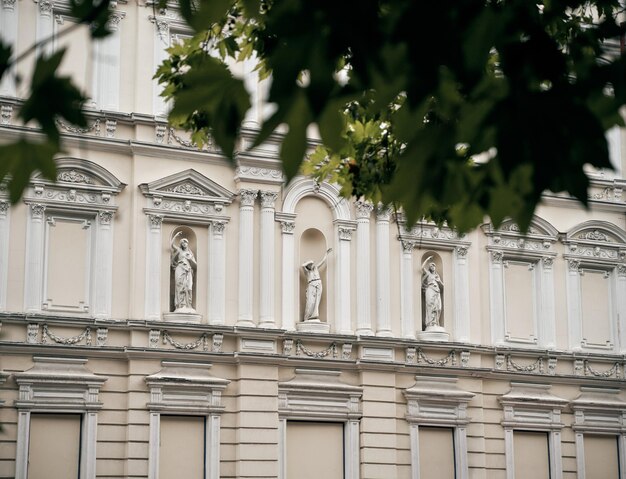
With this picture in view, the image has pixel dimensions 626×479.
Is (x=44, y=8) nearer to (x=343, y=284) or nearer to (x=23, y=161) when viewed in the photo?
(x=343, y=284)

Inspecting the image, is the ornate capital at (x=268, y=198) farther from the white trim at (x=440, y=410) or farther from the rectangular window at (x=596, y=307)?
the rectangular window at (x=596, y=307)

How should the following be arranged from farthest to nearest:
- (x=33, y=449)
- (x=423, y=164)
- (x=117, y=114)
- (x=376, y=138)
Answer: (x=117, y=114) < (x=33, y=449) < (x=376, y=138) < (x=423, y=164)

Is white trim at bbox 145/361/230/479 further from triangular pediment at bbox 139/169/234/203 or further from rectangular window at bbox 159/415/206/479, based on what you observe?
triangular pediment at bbox 139/169/234/203

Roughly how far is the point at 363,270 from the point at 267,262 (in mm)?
1939

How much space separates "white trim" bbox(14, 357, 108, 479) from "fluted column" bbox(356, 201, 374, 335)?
16.0ft

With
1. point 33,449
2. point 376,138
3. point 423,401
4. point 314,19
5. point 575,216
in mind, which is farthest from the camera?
point 575,216

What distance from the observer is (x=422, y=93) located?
2914mm

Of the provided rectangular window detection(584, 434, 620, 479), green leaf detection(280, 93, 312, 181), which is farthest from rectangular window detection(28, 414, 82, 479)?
green leaf detection(280, 93, 312, 181)

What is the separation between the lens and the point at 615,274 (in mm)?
24703

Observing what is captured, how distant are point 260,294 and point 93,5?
1750 centimetres

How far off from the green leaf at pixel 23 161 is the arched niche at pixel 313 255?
18.3 m

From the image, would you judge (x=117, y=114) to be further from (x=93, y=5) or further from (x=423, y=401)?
(x=93, y=5)

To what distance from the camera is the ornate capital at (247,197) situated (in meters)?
21.0

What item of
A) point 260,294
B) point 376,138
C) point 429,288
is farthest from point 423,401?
point 376,138
